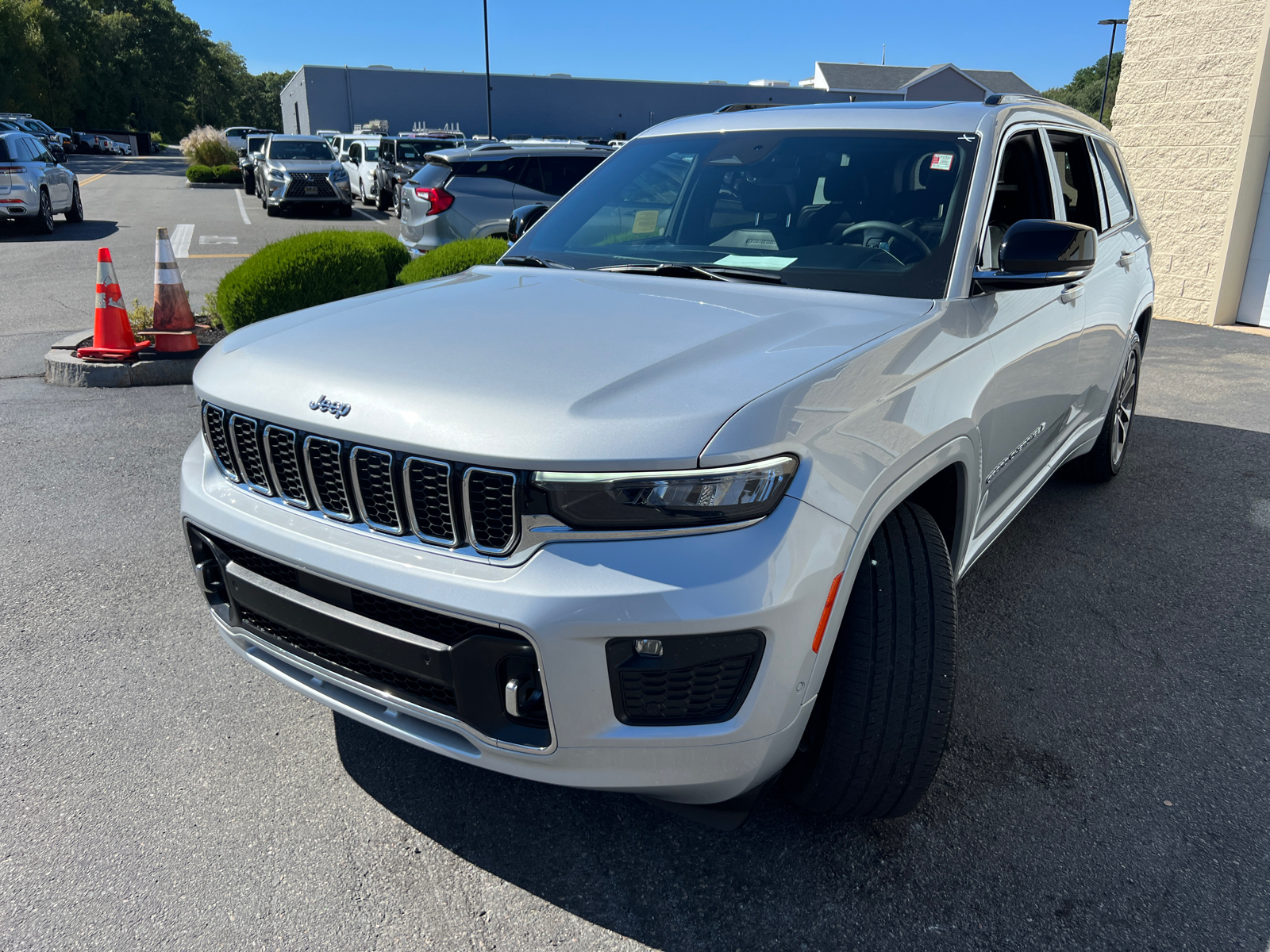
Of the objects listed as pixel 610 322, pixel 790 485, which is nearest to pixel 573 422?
pixel 790 485

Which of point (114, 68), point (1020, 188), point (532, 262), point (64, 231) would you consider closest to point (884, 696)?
point (532, 262)

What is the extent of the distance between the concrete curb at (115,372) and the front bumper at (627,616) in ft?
19.0

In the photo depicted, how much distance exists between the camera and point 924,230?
2.80 m

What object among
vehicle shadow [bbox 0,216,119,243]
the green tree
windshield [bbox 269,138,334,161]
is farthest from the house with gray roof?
vehicle shadow [bbox 0,216,119,243]

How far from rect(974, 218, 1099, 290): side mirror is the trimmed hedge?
6.11m

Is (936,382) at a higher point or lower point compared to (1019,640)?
higher

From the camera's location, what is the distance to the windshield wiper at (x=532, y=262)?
3.23m

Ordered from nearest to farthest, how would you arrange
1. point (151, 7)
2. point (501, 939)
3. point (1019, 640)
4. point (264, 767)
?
point (501, 939), point (264, 767), point (1019, 640), point (151, 7)

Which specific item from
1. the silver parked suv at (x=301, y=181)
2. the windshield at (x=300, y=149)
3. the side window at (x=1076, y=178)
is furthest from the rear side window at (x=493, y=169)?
the windshield at (x=300, y=149)

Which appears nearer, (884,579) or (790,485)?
(790,485)

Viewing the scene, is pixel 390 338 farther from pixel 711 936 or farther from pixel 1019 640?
pixel 1019 640

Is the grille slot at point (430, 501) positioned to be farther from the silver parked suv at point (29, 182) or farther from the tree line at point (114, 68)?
the tree line at point (114, 68)

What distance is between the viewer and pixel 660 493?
177 centimetres

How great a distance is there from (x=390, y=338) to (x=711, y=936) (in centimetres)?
159
